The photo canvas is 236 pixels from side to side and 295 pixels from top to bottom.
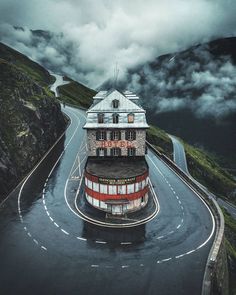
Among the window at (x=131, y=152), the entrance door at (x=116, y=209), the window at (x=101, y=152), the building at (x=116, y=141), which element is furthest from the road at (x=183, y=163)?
the entrance door at (x=116, y=209)


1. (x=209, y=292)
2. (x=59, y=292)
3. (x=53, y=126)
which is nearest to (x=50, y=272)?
(x=59, y=292)

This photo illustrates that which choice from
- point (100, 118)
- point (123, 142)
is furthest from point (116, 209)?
point (100, 118)

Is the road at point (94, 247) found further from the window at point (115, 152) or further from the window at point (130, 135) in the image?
the window at point (130, 135)

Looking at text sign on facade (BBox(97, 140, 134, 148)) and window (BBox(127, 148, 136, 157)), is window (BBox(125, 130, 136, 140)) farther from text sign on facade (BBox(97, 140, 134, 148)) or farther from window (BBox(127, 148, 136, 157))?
window (BBox(127, 148, 136, 157))

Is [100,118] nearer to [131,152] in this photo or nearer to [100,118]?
[100,118]

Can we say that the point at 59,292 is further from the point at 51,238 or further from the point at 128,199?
the point at 128,199

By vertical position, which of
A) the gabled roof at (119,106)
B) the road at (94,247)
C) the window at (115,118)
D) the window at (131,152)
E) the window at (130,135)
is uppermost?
the gabled roof at (119,106)
